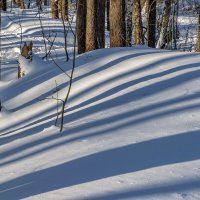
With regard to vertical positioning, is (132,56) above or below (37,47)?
above

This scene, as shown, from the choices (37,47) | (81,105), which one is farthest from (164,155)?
(37,47)

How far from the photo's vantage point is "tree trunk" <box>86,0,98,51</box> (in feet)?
34.5

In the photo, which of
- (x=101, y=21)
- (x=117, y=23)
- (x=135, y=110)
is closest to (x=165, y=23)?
(x=101, y=21)

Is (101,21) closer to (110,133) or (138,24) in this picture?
(138,24)

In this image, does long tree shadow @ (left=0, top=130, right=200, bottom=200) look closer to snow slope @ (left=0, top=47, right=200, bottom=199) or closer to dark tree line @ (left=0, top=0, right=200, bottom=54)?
snow slope @ (left=0, top=47, right=200, bottom=199)

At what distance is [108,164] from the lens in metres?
3.47

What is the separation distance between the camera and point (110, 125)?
14.7 feet

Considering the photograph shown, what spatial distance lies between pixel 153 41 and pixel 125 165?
10.4 meters

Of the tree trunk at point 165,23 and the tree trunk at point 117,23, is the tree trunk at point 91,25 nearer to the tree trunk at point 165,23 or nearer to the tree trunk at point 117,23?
the tree trunk at point 117,23

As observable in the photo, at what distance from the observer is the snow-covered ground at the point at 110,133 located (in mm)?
3090

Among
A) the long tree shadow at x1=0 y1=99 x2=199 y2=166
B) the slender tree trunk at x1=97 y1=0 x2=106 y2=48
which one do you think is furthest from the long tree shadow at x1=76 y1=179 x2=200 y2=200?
the slender tree trunk at x1=97 y1=0 x2=106 y2=48

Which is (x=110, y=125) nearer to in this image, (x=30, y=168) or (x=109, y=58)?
(x=30, y=168)

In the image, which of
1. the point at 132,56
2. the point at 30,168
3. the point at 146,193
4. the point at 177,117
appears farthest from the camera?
the point at 132,56

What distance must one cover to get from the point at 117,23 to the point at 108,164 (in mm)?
7110
